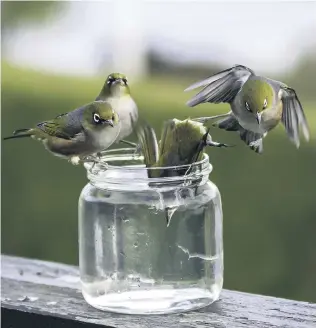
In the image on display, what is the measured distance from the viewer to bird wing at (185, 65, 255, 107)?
573 millimetres

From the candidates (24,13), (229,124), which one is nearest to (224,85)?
(229,124)

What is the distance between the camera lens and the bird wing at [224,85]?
573 mm

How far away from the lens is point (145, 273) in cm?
66

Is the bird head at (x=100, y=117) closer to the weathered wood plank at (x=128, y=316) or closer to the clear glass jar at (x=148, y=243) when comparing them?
the clear glass jar at (x=148, y=243)

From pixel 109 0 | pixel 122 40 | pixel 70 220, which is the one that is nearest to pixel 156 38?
pixel 122 40

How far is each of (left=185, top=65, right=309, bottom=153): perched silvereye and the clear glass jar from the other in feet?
0.25

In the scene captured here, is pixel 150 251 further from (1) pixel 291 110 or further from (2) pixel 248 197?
(2) pixel 248 197

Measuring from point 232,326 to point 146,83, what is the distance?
1299mm

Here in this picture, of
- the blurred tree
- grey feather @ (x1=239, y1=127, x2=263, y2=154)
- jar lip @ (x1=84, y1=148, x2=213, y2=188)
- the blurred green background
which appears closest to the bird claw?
jar lip @ (x1=84, y1=148, x2=213, y2=188)

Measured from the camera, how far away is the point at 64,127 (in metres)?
0.59

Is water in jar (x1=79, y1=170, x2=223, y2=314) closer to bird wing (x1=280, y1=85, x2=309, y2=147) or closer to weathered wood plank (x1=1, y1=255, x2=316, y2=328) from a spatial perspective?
weathered wood plank (x1=1, y1=255, x2=316, y2=328)

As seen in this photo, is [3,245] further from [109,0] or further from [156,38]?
[109,0]

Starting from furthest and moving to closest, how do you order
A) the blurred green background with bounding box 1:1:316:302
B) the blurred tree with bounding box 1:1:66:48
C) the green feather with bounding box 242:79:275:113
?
1. the blurred tree with bounding box 1:1:66:48
2. the blurred green background with bounding box 1:1:316:302
3. the green feather with bounding box 242:79:275:113

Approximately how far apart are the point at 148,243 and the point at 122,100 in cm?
14
